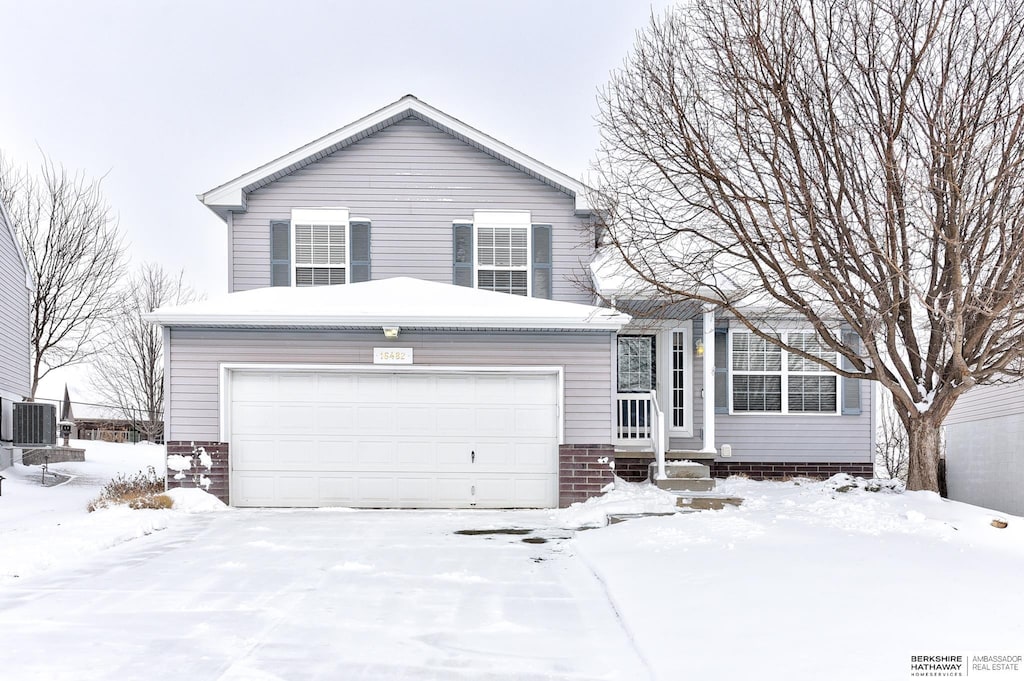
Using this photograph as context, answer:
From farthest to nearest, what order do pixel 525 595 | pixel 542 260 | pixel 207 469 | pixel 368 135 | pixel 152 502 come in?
pixel 368 135
pixel 542 260
pixel 207 469
pixel 152 502
pixel 525 595

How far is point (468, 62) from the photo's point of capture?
5053 cm

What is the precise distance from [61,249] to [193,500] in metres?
18.0

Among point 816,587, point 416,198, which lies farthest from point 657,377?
point 816,587

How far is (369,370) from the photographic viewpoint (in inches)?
531

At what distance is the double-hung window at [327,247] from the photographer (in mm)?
15930

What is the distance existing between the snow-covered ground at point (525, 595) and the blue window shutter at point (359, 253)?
218 inches

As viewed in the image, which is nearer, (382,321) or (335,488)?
(382,321)

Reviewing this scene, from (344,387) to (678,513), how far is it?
5387mm

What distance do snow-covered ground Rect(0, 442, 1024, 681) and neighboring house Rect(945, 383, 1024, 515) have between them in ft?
27.8

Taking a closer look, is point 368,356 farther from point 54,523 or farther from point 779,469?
point 779,469

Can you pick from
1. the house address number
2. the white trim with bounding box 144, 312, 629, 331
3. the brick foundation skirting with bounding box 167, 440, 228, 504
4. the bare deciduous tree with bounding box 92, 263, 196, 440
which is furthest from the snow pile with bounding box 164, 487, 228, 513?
the bare deciduous tree with bounding box 92, 263, 196, 440

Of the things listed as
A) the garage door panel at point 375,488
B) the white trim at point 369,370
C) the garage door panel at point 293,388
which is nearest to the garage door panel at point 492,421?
the white trim at point 369,370

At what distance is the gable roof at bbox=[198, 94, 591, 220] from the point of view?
51.4 feet

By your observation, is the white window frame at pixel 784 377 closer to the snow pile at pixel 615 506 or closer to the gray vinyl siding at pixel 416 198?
the gray vinyl siding at pixel 416 198
